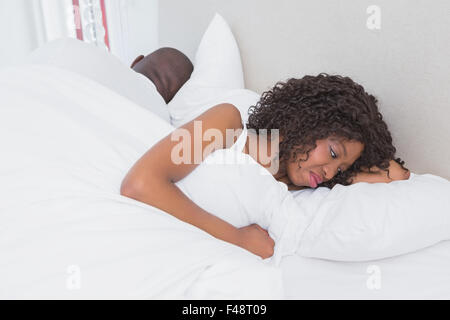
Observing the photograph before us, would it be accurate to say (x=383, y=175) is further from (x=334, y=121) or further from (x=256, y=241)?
(x=256, y=241)

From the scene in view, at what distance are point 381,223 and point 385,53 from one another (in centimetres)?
39

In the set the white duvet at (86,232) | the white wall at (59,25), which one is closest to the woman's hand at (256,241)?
the white duvet at (86,232)

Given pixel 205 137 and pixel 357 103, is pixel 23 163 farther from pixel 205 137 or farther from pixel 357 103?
pixel 357 103

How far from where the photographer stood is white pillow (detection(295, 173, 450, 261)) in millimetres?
641

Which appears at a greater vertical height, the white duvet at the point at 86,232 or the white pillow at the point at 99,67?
the white pillow at the point at 99,67

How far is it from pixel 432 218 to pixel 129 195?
55 cm

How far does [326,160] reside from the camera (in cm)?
82

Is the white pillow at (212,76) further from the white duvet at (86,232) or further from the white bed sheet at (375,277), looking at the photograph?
the white bed sheet at (375,277)

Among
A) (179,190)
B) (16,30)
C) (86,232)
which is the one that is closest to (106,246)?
(86,232)

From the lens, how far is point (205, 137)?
78 cm

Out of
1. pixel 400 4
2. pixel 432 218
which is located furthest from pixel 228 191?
pixel 400 4

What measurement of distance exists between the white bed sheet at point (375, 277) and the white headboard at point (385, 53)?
214 mm

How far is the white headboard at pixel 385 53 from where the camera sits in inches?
28.5

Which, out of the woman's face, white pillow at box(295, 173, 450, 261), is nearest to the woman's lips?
the woman's face
